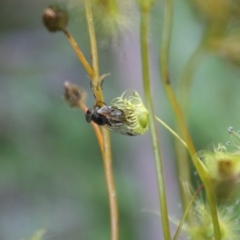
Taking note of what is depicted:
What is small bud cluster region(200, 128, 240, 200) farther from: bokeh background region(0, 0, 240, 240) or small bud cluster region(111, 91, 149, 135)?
bokeh background region(0, 0, 240, 240)

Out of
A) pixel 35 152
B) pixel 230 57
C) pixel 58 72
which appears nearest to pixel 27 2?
pixel 58 72

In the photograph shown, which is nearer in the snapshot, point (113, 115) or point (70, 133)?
point (113, 115)

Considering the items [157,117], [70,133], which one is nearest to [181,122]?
[157,117]

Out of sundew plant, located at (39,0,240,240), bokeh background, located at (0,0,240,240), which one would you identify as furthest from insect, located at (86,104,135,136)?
bokeh background, located at (0,0,240,240)

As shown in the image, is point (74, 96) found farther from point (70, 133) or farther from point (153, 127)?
point (70, 133)

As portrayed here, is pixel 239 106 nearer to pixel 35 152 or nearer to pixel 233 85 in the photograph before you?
pixel 233 85

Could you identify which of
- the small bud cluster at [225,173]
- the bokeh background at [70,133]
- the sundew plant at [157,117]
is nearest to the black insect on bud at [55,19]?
the sundew plant at [157,117]
